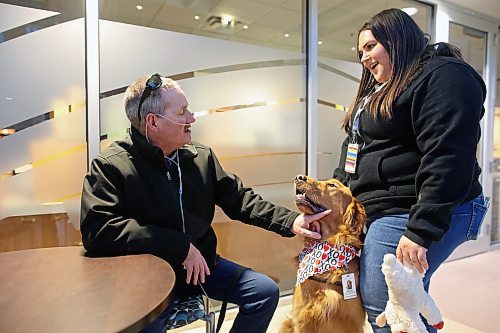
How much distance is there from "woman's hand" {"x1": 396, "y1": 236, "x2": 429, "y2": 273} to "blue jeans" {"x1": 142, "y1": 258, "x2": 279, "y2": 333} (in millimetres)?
532

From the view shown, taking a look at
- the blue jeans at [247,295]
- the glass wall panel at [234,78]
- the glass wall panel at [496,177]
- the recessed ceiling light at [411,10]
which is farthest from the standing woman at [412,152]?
the glass wall panel at [496,177]

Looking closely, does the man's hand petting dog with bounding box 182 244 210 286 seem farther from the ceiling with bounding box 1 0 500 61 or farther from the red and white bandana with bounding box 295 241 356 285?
the ceiling with bounding box 1 0 500 61

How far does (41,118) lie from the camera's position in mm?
1896

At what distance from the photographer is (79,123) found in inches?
78.2

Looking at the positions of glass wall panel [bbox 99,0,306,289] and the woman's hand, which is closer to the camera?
the woman's hand

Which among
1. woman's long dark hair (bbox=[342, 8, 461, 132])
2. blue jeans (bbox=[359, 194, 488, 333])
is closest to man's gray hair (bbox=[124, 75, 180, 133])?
woman's long dark hair (bbox=[342, 8, 461, 132])

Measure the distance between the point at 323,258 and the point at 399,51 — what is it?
0.78 metres

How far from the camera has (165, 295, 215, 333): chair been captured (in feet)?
4.37

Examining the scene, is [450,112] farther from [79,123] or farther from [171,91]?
[79,123]

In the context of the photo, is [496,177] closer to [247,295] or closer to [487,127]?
[487,127]

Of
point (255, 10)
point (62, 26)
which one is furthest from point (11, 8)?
point (255, 10)

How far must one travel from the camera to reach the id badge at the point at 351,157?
139cm

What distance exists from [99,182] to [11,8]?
1.15m

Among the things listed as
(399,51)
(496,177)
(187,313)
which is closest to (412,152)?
(399,51)
